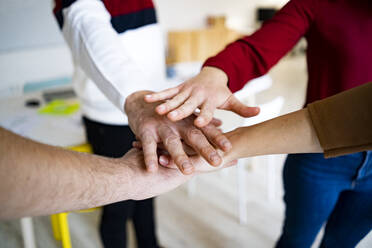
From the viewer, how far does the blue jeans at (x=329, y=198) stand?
2.92 ft

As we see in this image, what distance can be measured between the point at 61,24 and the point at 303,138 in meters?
0.99

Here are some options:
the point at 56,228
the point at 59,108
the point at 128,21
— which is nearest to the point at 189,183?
the point at 56,228

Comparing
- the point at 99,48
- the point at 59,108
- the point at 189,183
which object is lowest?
the point at 189,183

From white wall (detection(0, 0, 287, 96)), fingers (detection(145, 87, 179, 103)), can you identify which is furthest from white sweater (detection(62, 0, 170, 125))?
white wall (detection(0, 0, 287, 96))

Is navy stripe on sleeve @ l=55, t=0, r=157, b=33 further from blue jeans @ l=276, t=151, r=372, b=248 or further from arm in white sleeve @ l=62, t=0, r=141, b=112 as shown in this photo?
blue jeans @ l=276, t=151, r=372, b=248

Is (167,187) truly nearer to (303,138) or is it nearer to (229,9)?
(303,138)

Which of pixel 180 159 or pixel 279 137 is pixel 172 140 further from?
pixel 279 137

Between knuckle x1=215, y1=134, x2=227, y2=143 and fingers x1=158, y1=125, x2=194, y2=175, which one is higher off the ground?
knuckle x1=215, y1=134, x2=227, y2=143

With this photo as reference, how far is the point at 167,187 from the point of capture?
0.81 metres

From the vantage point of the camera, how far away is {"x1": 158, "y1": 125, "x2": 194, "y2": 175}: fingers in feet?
2.34

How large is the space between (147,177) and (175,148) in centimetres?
10

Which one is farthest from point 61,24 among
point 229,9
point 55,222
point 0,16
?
point 229,9

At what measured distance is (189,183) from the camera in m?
2.27

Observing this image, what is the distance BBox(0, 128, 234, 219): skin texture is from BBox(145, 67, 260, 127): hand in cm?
13
